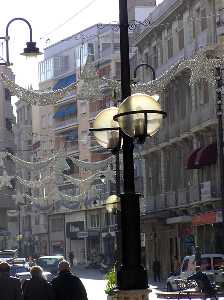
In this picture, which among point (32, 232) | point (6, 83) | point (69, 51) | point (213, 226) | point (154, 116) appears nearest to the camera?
point (154, 116)

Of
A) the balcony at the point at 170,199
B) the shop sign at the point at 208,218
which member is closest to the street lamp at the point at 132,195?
the shop sign at the point at 208,218

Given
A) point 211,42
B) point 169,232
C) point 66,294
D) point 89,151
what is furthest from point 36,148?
point 66,294

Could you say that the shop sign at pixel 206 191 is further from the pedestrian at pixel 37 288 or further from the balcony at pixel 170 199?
the pedestrian at pixel 37 288

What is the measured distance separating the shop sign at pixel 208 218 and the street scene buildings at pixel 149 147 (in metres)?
0.05

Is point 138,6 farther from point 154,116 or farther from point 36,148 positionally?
point 154,116

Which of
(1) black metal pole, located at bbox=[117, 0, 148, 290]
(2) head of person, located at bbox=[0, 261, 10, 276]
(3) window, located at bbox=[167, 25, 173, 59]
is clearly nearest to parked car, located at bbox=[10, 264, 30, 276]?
(3) window, located at bbox=[167, 25, 173, 59]

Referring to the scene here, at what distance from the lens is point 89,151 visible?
93.0m

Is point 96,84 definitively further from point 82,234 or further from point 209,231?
point 82,234

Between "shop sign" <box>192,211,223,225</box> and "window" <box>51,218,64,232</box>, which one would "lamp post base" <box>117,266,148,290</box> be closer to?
"shop sign" <box>192,211,223,225</box>

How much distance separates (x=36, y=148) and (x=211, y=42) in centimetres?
4974

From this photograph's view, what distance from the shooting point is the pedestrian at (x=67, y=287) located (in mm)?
14930

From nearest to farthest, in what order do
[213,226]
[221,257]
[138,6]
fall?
[221,257]
[213,226]
[138,6]

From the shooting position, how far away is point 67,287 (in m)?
15.0

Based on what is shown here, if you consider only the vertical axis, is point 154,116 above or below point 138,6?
below
